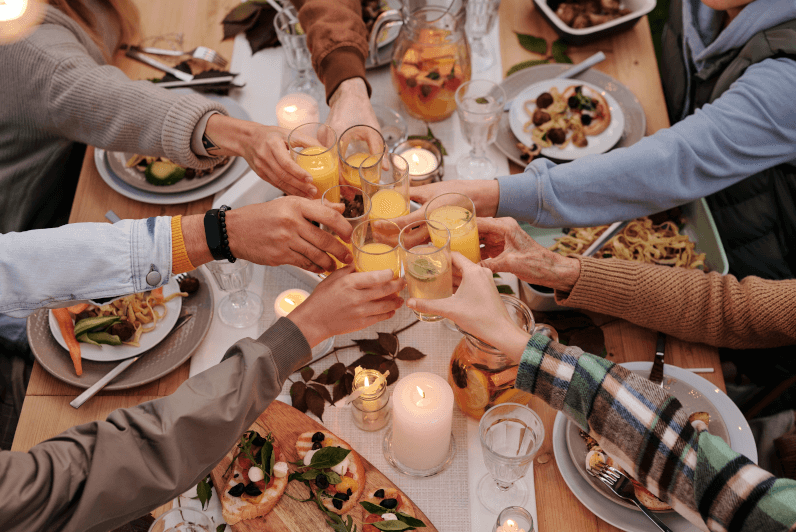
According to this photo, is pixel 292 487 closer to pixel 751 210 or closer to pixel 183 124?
pixel 183 124

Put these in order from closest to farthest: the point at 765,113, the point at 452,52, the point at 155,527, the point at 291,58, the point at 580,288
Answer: the point at 155,527
the point at 580,288
the point at 765,113
the point at 452,52
the point at 291,58

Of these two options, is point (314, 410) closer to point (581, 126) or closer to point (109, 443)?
point (109, 443)

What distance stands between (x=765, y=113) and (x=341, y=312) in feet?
4.19

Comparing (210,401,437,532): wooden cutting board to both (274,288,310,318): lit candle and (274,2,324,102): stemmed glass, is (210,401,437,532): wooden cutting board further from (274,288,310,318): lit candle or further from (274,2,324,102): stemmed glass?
(274,2,324,102): stemmed glass

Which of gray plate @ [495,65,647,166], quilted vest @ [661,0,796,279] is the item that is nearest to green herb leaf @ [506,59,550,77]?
gray plate @ [495,65,647,166]

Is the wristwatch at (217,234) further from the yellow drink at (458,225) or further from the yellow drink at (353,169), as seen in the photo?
the yellow drink at (458,225)

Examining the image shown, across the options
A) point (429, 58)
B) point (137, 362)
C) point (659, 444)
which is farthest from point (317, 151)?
point (659, 444)

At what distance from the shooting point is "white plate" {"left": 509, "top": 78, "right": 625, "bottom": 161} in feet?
5.88

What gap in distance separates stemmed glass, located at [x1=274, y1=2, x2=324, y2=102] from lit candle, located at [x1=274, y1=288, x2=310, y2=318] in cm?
82

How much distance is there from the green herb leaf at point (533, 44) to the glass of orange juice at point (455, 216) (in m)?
1.12

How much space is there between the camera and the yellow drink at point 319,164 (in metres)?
1.45

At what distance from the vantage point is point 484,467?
127cm

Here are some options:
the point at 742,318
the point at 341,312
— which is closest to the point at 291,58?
the point at 341,312

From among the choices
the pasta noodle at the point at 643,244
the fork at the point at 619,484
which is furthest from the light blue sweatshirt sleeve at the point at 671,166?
the fork at the point at 619,484
